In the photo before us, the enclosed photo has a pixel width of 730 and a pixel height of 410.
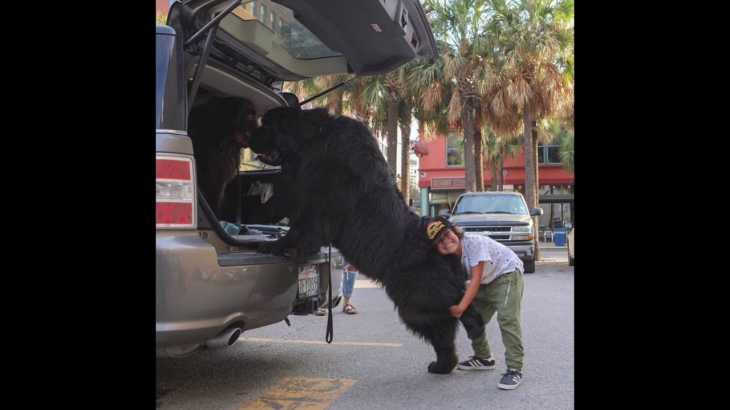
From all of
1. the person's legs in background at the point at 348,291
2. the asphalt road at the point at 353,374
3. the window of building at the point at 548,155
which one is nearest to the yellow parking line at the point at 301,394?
the asphalt road at the point at 353,374

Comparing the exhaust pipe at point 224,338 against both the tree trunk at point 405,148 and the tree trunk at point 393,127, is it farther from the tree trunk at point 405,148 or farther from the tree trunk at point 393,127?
the tree trunk at point 405,148

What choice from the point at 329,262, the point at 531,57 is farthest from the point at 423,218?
the point at 531,57

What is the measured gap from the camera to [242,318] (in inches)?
130

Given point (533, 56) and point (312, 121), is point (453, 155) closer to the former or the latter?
point (533, 56)

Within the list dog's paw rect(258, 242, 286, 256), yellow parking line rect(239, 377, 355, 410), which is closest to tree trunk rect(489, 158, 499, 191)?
yellow parking line rect(239, 377, 355, 410)

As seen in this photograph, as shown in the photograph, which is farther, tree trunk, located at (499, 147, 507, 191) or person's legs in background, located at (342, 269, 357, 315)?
tree trunk, located at (499, 147, 507, 191)

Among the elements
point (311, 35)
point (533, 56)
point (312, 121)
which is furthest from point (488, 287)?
point (533, 56)

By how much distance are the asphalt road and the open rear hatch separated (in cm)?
225

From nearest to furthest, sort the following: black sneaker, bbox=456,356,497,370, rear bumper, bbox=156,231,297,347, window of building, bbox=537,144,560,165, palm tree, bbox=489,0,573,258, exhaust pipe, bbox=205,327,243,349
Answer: rear bumper, bbox=156,231,297,347
exhaust pipe, bbox=205,327,243,349
black sneaker, bbox=456,356,497,370
palm tree, bbox=489,0,573,258
window of building, bbox=537,144,560,165

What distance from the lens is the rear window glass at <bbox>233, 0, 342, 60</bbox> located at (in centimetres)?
405

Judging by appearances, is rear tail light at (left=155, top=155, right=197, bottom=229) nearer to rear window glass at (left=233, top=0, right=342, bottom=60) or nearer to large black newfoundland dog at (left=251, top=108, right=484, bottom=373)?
large black newfoundland dog at (left=251, top=108, right=484, bottom=373)

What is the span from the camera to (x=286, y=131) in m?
4.13
